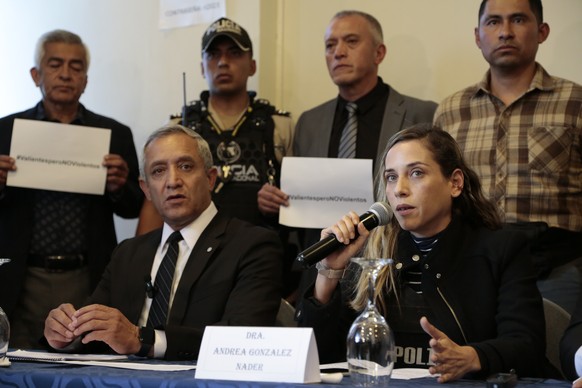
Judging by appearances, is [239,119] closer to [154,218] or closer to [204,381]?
[154,218]

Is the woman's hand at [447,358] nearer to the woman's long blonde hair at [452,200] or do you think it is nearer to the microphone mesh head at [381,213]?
the microphone mesh head at [381,213]

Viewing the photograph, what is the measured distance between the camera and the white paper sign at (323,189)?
4.29m

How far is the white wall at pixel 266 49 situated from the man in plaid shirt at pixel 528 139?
2.71ft

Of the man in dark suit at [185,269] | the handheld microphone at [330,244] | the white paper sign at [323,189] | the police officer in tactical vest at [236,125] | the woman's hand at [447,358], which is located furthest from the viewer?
the police officer in tactical vest at [236,125]

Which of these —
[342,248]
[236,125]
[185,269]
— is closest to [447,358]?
[342,248]

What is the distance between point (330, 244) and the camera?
256 centimetres

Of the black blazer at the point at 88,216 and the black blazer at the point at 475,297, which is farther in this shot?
the black blazer at the point at 88,216

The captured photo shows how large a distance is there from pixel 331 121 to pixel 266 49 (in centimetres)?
96

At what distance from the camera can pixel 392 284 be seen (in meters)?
3.08

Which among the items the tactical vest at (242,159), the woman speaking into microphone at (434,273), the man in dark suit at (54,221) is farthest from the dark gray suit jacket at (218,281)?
the man in dark suit at (54,221)

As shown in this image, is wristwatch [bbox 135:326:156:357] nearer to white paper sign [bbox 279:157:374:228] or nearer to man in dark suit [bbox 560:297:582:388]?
man in dark suit [bbox 560:297:582:388]

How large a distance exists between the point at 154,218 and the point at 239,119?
2.75 feet

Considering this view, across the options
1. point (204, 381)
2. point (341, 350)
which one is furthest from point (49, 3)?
point (204, 381)

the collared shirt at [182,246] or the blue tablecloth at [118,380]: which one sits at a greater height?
the collared shirt at [182,246]
